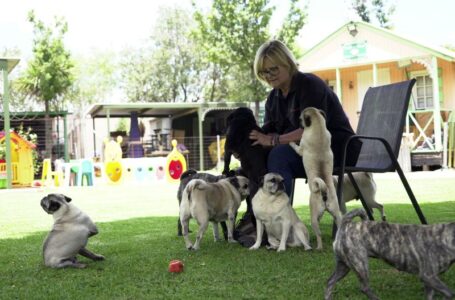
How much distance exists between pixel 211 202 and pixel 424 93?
1662cm

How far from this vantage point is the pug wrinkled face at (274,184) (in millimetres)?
4652

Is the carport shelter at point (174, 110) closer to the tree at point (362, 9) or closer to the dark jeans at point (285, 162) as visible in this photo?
the tree at point (362, 9)

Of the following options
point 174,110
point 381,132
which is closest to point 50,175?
point 174,110

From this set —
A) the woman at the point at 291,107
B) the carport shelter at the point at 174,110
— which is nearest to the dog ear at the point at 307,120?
the woman at the point at 291,107

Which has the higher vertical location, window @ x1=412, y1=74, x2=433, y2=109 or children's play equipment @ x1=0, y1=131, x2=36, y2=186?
window @ x1=412, y1=74, x2=433, y2=109

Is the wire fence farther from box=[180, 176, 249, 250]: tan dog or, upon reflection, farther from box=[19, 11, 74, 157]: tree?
box=[180, 176, 249, 250]: tan dog

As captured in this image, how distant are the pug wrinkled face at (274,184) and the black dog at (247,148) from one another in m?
0.52

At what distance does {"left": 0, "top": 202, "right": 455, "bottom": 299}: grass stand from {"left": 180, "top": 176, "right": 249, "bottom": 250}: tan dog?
183 millimetres

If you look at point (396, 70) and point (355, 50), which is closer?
point (355, 50)

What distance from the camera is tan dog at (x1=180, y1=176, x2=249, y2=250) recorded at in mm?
4871

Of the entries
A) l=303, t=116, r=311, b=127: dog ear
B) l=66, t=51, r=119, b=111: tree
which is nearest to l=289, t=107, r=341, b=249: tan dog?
l=303, t=116, r=311, b=127: dog ear

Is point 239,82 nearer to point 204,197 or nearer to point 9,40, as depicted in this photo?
point 9,40

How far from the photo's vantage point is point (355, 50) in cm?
2062

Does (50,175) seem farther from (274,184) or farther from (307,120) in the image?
(307,120)
